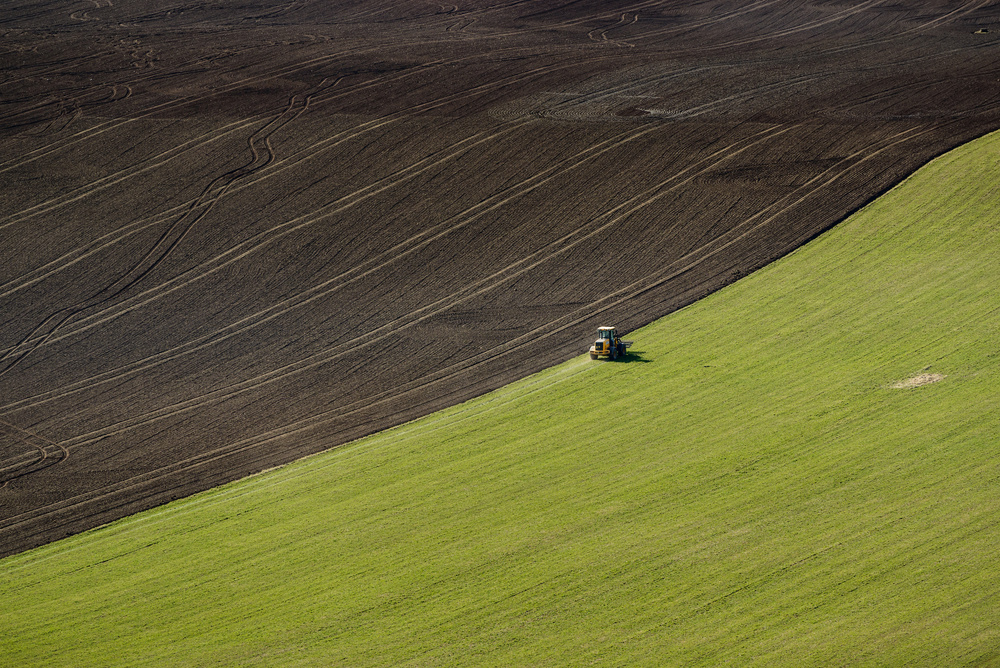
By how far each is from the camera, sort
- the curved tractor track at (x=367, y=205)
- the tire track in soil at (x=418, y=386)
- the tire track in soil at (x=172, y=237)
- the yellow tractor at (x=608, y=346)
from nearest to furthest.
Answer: the tire track in soil at (x=418, y=386) → the curved tractor track at (x=367, y=205) → the yellow tractor at (x=608, y=346) → the tire track in soil at (x=172, y=237)

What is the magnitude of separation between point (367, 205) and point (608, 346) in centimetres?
1561

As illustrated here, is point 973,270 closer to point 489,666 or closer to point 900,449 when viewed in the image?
point 900,449

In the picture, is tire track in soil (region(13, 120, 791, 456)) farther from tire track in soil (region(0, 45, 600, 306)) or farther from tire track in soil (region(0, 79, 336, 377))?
tire track in soil (region(0, 45, 600, 306))

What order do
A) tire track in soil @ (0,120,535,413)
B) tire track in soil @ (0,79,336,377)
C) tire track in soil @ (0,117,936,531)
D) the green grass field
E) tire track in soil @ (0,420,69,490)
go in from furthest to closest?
1. tire track in soil @ (0,79,336,377)
2. tire track in soil @ (0,120,535,413)
3. tire track in soil @ (0,420,69,490)
4. tire track in soil @ (0,117,936,531)
5. the green grass field

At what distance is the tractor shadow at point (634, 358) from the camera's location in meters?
33.5

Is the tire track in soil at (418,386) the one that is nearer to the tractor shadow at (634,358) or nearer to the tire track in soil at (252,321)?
the tractor shadow at (634,358)

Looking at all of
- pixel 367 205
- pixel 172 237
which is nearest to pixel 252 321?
pixel 172 237

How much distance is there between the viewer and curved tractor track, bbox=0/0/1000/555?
33.2 m

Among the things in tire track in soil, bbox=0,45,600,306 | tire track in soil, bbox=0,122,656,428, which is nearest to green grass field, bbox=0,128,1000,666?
tire track in soil, bbox=0,122,656,428

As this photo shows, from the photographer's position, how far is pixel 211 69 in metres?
60.0

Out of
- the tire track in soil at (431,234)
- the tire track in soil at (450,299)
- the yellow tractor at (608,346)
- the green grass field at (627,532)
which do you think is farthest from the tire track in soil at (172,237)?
the yellow tractor at (608,346)

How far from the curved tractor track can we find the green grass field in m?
2.83

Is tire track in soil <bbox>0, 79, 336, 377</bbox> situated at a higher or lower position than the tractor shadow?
higher

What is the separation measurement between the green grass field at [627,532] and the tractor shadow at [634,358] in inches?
6.2
